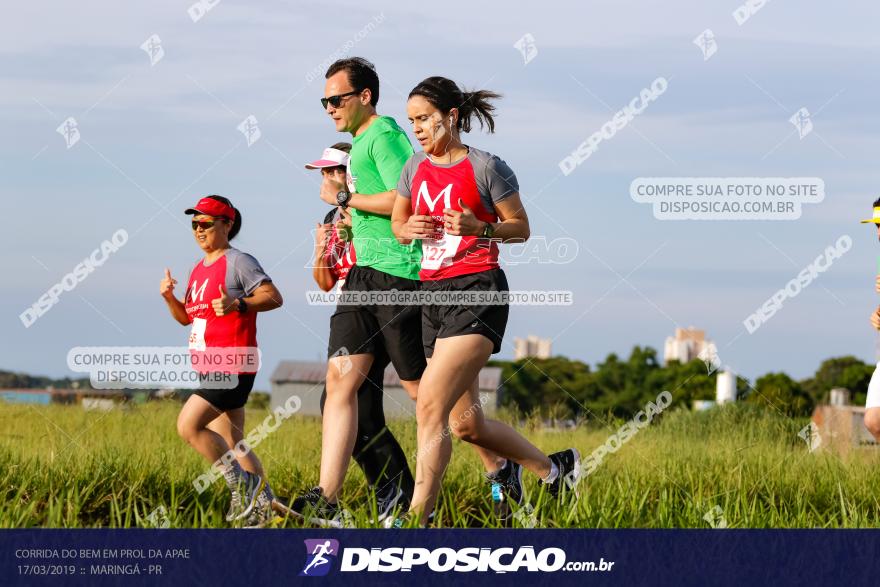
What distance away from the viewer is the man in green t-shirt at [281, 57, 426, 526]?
5.86 metres

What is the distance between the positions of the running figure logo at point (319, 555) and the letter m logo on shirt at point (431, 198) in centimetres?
165

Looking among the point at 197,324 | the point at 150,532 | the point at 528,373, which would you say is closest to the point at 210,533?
the point at 150,532

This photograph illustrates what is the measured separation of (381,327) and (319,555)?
1.65 metres

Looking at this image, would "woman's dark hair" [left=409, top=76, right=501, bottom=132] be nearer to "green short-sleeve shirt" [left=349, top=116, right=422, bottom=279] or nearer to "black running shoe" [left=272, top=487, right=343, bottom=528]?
"green short-sleeve shirt" [left=349, top=116, right=422, bottom=279]

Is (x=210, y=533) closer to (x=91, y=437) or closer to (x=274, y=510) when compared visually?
(x=274, y=510)

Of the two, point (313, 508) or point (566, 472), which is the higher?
point (566, 472)

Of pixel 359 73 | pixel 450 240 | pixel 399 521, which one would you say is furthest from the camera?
pixel 359 73

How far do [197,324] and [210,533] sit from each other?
1.85m

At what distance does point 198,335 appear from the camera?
6336 mm

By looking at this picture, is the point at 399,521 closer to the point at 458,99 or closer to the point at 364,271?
the point at 364,271

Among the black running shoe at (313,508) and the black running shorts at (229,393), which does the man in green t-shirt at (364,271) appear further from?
the black running shorts at (229,393)

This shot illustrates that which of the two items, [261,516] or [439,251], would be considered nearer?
[439,251]

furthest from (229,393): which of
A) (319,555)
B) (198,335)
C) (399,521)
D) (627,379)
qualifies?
(627,379)

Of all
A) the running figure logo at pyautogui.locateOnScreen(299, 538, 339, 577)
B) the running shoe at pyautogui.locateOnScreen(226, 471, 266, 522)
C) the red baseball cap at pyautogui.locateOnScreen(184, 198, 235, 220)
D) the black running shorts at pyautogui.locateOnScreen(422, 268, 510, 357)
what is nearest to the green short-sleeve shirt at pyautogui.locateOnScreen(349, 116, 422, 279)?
the black running shorts at pyautogui.locateOnScreen(422, 268, 510, 357)
